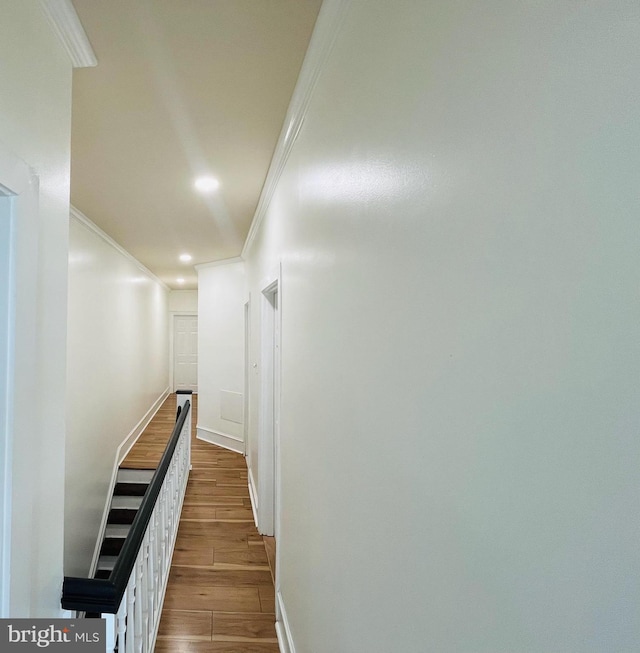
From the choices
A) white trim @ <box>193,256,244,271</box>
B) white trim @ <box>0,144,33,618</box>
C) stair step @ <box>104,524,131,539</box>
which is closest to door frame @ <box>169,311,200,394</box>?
white trim @ <box>193,256,244,271</box>

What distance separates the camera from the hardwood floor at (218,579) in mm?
2236

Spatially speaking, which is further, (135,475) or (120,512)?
(135,475)

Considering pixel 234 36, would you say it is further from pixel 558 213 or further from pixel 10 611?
pixel 10 611

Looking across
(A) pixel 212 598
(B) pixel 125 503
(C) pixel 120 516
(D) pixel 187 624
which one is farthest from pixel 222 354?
(D) pixel 187 624

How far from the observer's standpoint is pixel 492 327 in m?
0.51

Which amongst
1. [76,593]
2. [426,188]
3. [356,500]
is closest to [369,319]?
[426,188]

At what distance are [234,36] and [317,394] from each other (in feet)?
4.30

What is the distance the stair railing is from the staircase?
1512 millimetres

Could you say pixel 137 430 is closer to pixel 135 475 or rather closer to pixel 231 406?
pixel 135 475

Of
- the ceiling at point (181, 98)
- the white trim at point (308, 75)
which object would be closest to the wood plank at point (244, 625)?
the white trim at point (308, 75)

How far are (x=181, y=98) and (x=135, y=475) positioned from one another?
433 centimetres

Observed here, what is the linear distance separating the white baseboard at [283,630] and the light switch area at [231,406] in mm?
3071

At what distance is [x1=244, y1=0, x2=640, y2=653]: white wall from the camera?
36 cm

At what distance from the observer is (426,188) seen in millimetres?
671
